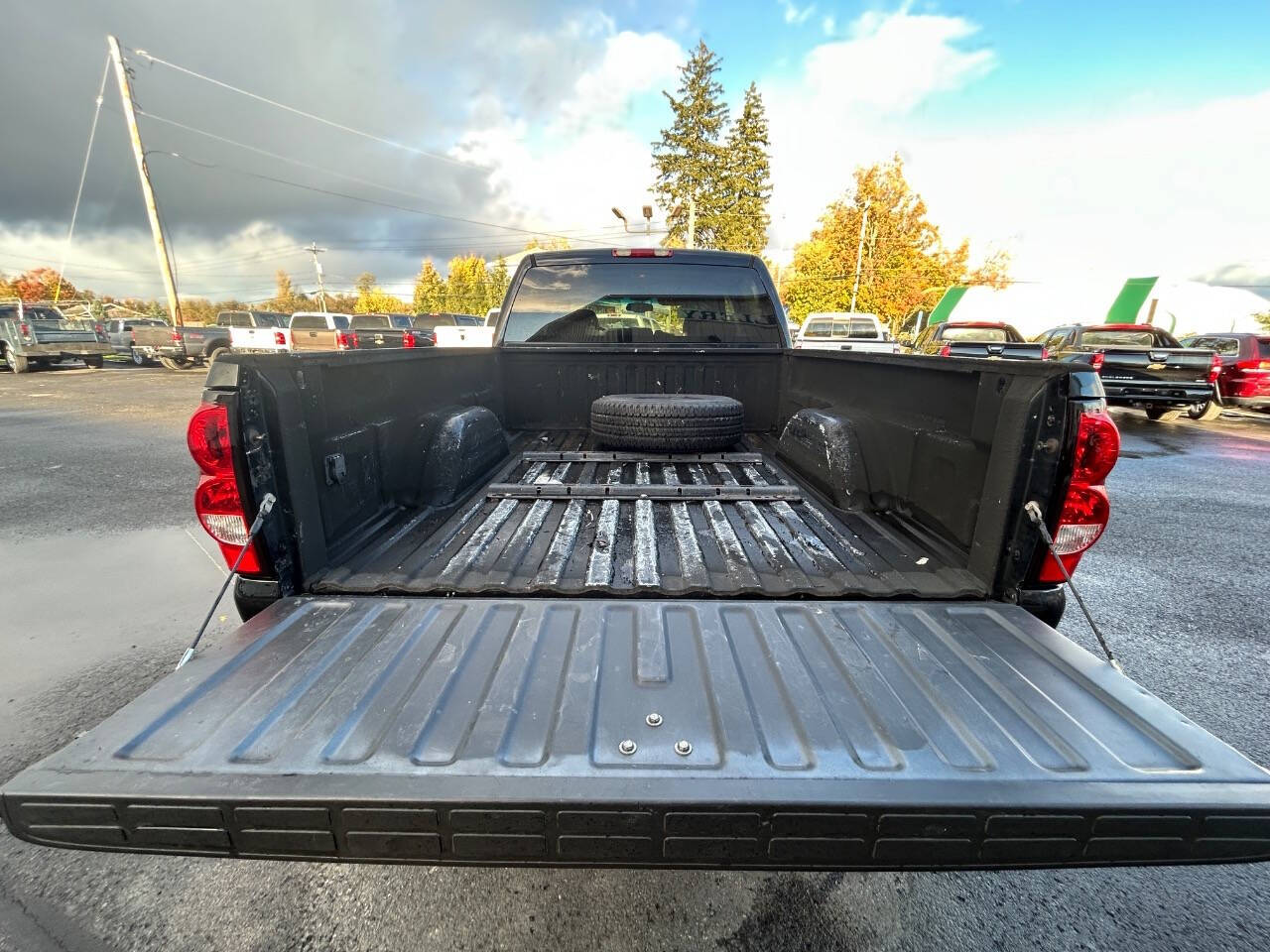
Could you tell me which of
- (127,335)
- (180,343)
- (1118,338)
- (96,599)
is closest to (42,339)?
(180,343)

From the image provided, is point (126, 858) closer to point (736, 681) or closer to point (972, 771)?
point (736, 681)

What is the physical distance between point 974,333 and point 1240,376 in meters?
5.18

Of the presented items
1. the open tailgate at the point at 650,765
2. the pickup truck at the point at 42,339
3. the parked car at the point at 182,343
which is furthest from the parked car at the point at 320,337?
the open tailgate at the point at 650,765

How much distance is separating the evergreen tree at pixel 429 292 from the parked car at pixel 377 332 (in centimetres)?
5512

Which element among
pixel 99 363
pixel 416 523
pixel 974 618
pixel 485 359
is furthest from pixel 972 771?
pixel 99 363

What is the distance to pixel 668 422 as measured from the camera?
3.29 meters

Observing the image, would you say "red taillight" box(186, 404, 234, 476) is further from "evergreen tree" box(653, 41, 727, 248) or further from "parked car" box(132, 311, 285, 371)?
"evergreen tree" box(653, 41, 727, 248)

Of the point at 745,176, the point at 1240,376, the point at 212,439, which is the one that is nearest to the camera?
the point at 212,439

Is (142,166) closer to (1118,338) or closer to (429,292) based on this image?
(1118,338)

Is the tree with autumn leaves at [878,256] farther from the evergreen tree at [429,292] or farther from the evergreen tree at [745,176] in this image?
the evergreen tree at [429,292]

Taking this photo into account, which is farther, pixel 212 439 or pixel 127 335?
pixel 127 335

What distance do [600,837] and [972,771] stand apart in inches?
29.8

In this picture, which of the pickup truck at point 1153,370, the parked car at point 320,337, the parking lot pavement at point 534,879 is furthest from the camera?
the parked car at point 320,337

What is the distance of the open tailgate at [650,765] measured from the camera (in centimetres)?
105
